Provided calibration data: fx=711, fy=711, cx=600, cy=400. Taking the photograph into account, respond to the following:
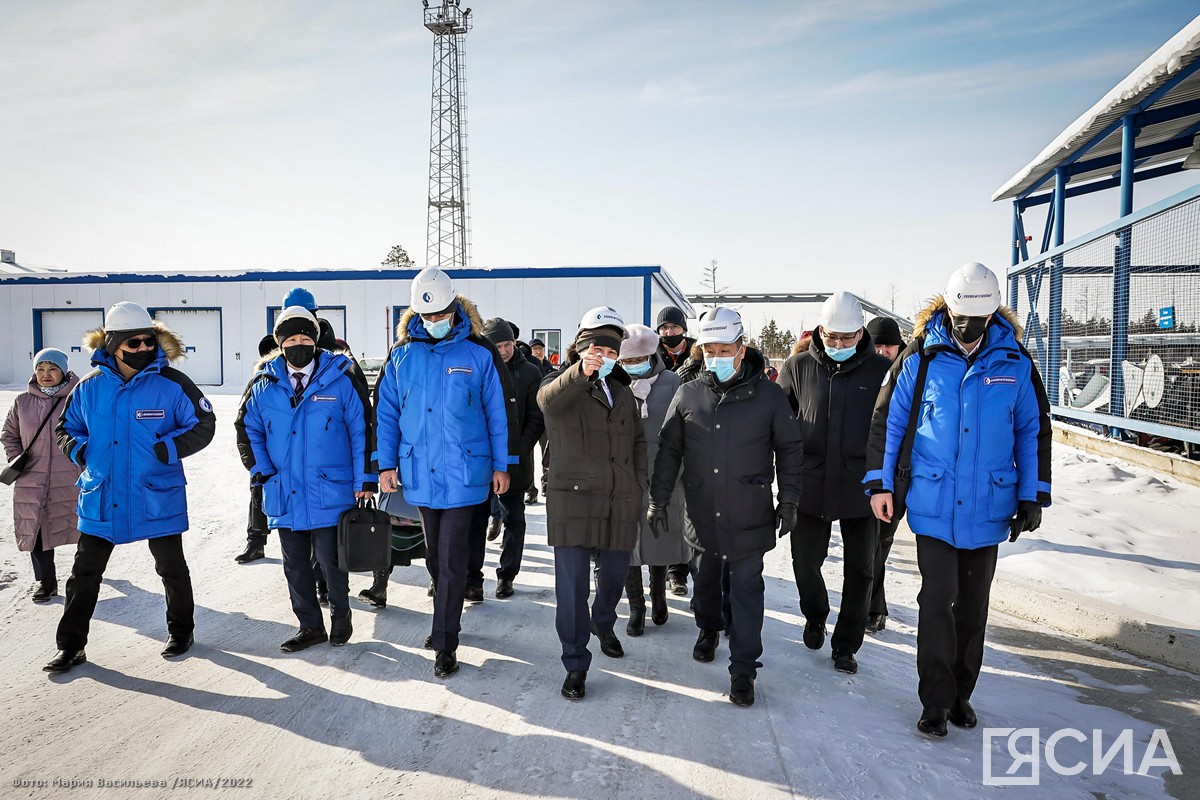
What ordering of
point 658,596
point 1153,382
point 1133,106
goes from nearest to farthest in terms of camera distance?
point 658,596
point 1153,382
point 1133,106

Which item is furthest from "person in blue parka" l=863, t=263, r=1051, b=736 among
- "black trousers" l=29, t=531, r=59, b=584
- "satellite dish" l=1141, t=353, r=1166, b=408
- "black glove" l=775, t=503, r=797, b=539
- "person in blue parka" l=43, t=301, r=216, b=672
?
"satellite dish" l=1141, t=353, r=1166, b=408

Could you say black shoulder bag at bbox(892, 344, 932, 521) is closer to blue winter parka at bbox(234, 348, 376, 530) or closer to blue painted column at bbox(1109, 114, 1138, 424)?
blue winter parka at bbox(234, 348, 376, 530)

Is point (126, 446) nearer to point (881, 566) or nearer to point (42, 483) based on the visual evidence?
point (42, 483)

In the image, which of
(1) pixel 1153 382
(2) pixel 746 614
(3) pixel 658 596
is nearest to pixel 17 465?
(3) pixel 658 596

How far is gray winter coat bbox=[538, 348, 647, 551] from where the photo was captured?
148 inches

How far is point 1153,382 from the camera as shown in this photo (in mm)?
8422

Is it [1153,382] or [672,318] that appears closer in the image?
[672,318]

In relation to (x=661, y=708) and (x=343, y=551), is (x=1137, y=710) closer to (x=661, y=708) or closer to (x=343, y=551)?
(x=661, y=708)

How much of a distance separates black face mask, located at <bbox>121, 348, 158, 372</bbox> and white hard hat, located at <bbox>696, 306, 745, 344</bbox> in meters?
3.22

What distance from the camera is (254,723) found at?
11.0 feet

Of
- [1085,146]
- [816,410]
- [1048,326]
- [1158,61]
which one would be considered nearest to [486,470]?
[816,410]

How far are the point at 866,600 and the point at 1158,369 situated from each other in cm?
665

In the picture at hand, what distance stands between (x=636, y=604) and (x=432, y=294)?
7.79ft

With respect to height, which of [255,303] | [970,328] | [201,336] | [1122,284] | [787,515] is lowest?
[787,515]
